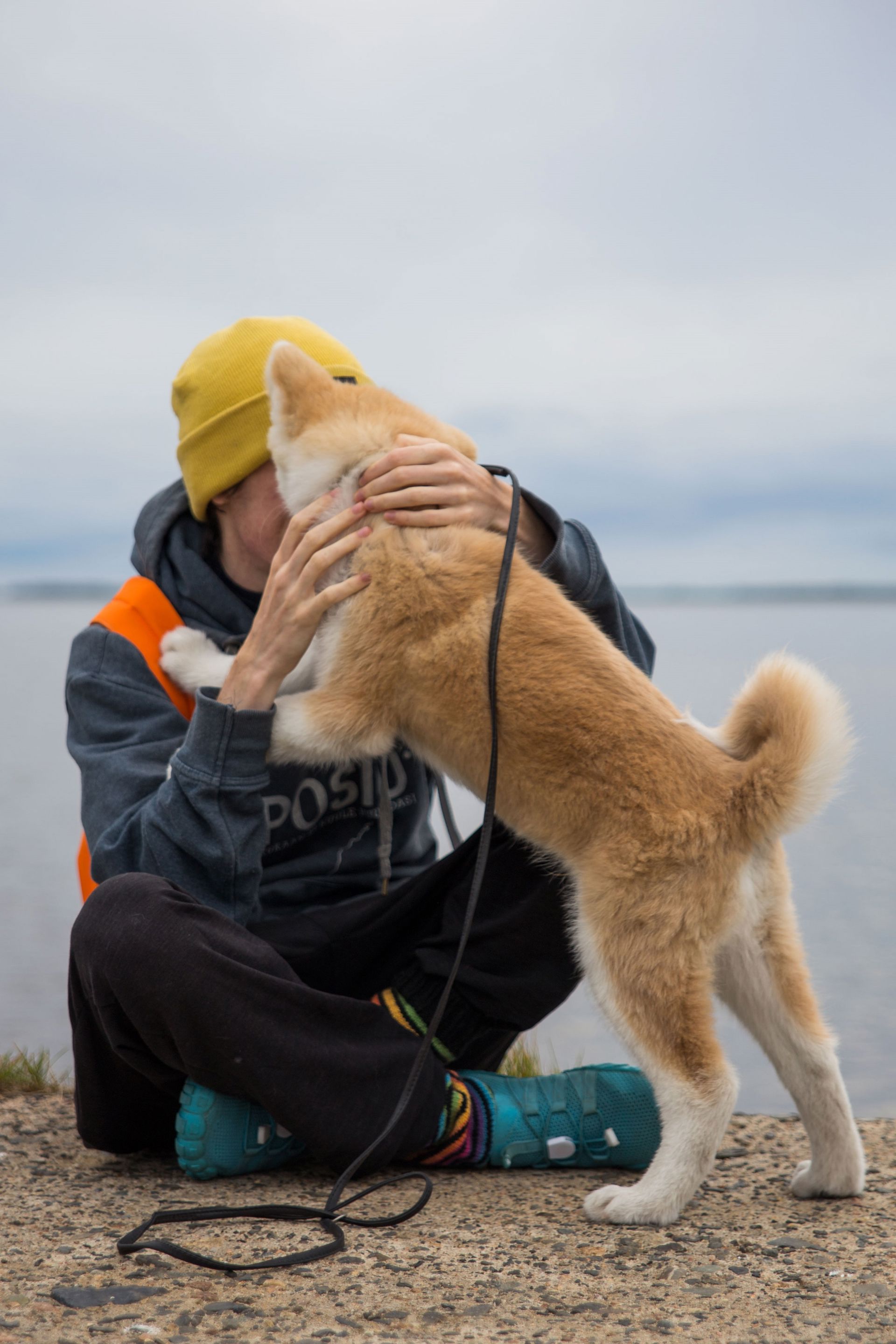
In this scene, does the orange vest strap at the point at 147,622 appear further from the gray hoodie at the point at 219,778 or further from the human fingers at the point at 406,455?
the human fingers at the point at 406,455

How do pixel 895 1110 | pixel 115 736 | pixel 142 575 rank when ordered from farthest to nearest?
pixel 895 1110
pixel 142 575
pixel 115 736

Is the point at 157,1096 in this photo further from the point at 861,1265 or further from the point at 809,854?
the point at 809,854

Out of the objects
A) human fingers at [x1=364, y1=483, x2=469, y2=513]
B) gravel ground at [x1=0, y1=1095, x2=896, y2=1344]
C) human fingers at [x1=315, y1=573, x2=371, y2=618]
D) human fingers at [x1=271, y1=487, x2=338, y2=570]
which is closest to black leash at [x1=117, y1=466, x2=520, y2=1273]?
gravel ground at [x1=0, y1=1095, x2=896, y2=1344]

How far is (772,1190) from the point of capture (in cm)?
213

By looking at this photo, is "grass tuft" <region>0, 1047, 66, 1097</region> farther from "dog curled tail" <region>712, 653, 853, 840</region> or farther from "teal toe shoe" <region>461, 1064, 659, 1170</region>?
"dog curled tail" <region>712, 653, 853, 840</region>

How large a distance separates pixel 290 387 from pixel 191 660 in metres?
0.66

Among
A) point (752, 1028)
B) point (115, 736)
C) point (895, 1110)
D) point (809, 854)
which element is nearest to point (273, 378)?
point (115, 736)

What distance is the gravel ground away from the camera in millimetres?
1438

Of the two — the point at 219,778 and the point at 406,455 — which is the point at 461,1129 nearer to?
the point at 219,778

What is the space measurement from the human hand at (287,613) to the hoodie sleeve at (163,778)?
0.07m

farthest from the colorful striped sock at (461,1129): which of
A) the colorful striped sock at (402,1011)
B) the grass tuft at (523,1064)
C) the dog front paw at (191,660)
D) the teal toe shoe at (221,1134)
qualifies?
the dog front paw at (191,660)

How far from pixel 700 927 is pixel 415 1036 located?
2.04 feet

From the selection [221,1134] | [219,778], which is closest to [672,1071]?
[221,1134]

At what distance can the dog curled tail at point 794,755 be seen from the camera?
1973 millimetres
